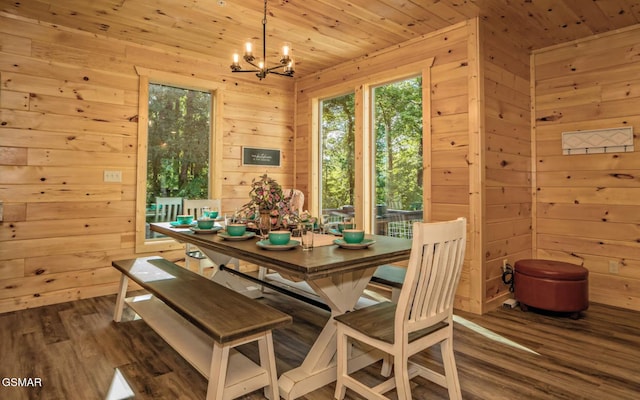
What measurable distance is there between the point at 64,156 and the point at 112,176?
0.45 meters

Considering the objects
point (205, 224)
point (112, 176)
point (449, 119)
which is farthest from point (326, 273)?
point (112, 176)

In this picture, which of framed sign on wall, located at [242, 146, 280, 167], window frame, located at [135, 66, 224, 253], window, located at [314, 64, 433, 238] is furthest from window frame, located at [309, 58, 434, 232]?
window frame, located at [135, 66, 224, 253]

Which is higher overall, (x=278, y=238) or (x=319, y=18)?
(x=319, y=18)

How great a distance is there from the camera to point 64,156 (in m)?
3.53

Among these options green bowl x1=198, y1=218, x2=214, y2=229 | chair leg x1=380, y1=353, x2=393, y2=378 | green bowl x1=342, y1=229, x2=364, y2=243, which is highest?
green bowl x1=198, y1=218, x2=214, y2=229

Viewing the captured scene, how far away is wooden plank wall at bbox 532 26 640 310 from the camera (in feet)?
11.3

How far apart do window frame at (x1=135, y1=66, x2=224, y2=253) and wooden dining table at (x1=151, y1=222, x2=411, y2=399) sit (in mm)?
2033

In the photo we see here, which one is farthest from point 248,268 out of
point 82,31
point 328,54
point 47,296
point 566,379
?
point 566,379

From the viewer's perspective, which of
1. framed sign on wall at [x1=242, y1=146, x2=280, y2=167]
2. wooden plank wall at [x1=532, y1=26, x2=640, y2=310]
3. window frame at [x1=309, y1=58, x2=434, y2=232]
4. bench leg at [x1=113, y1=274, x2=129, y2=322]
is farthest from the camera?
framed sign on wall at [x1=242, y1=146, x2=280, y2=167]

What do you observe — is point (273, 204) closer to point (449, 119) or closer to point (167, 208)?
point (449, 119)

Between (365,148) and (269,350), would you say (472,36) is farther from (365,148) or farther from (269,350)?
(269,350)

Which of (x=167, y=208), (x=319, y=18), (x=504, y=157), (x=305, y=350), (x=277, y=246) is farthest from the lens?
(x=167, y=208)

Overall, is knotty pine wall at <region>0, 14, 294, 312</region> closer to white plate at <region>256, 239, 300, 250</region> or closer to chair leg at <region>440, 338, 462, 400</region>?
white plate at <region>256, 239, 300, 250</region>

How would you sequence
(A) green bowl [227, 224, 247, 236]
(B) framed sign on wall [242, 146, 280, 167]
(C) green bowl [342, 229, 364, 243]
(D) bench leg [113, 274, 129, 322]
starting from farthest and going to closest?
(B) framed sign on wall [242, 146, 280, 167]
(D) bench leg [113, 274, 129, 322]
(A) green bowl [227, 224, 247, 236]
(C) green bowl [342, 229, 364, 243]
